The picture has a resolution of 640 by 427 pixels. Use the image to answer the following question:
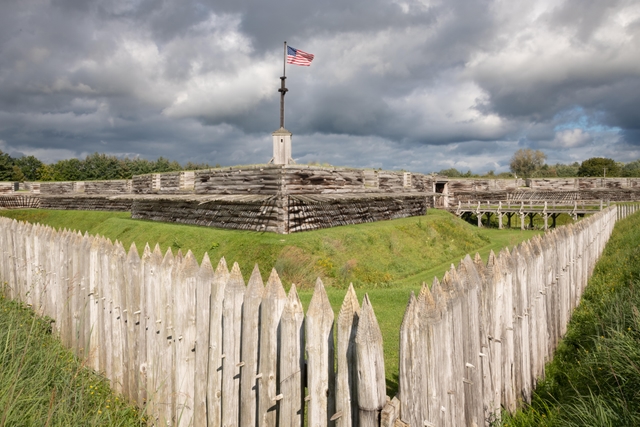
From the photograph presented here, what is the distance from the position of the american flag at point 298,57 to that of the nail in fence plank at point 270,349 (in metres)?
21.5

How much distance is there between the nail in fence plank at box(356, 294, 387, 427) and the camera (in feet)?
7.86

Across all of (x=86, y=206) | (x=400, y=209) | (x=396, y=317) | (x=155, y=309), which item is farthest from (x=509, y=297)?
(x=86, y=206)

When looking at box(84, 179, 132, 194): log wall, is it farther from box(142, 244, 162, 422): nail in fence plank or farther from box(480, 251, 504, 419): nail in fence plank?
box(480, 251, 504, 419): nail in fence plank

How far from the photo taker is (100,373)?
5.00 meters

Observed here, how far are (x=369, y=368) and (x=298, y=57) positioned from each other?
22510mm

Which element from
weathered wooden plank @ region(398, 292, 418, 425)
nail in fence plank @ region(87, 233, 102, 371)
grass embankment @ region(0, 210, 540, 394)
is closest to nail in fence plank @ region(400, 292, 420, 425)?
weathered wooden plank @ region(398, 292, 418, 425)

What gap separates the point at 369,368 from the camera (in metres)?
2.42

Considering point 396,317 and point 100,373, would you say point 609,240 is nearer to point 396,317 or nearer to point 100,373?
point 396,317

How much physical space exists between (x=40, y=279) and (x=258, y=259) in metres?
8.35

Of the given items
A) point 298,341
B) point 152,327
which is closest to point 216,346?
point 298,341

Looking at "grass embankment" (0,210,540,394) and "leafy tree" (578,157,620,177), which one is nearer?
"grass embankment" (0,210,540,394)

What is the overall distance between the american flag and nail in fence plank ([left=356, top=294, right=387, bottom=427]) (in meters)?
22.1

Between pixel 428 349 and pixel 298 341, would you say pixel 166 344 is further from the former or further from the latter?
pixel 428 349

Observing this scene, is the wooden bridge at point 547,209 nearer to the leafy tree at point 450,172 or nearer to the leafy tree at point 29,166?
the leafy tree at point 450,172
